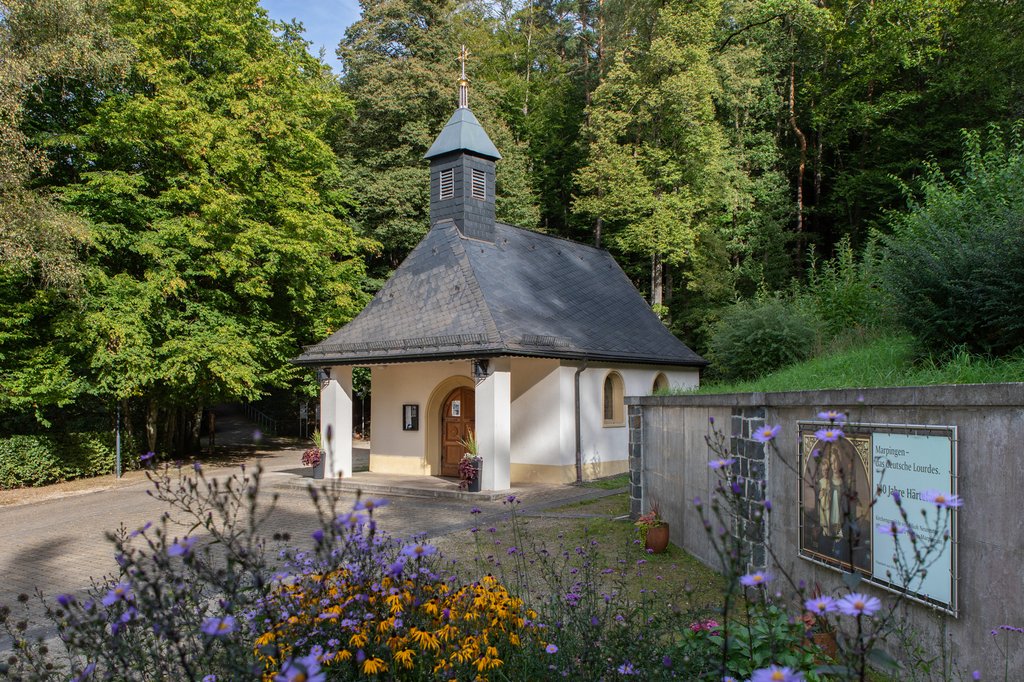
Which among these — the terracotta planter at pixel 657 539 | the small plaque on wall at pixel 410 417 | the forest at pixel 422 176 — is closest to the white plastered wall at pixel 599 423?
the forest at pixel 422 176

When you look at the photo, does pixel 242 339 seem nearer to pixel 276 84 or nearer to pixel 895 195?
pixel 276 84

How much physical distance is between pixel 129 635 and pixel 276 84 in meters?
20.0

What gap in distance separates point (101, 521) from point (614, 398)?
10792 mm

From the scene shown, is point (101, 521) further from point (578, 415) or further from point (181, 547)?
point (181, 547)

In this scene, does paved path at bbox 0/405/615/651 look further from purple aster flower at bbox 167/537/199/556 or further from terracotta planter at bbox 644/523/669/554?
purple aster flower at bbox 167/537/199/556

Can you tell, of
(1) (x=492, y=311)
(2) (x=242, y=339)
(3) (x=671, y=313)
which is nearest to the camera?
(1) (x=492, y=311)

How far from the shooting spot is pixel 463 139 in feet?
61.1

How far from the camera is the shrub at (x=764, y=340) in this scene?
12.7m

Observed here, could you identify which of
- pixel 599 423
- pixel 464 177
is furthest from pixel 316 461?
pixel 464 177

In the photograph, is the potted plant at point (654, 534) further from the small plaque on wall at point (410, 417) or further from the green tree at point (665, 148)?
the green tree at point (665, 148)

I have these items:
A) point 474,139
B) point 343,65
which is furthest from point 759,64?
point 343,65

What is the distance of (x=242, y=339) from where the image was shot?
18.1 meters

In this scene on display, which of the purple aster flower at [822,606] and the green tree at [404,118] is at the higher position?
the green tree at [404,118]

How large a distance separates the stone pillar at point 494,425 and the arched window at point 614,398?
3637 mm
